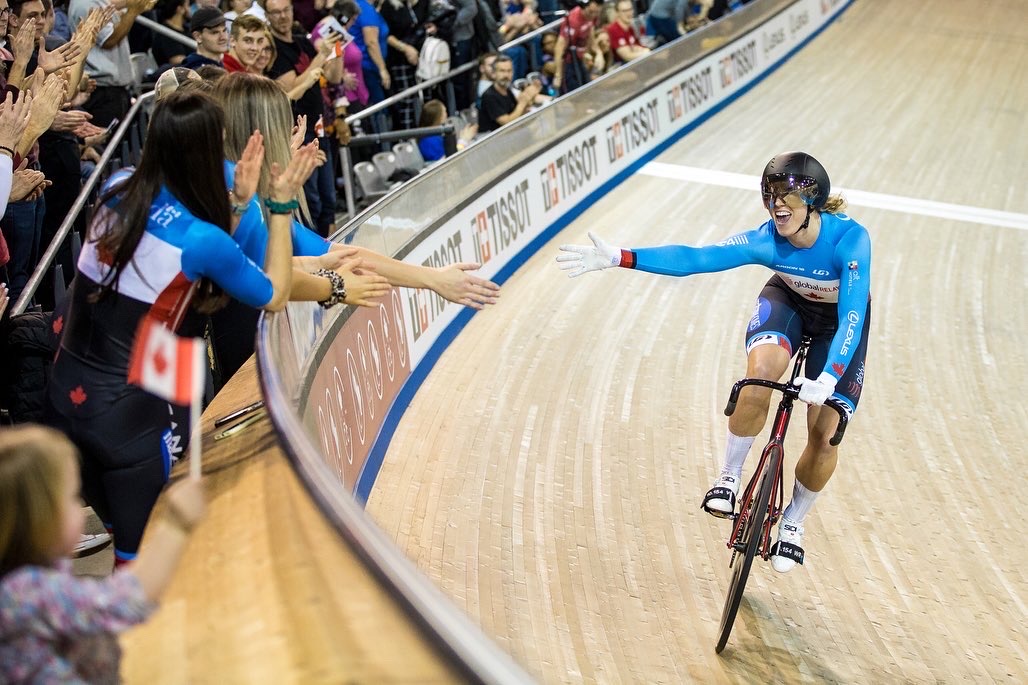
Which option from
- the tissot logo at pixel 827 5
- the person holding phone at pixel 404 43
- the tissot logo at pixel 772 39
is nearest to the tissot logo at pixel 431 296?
the person holding phone at pixel 404 43

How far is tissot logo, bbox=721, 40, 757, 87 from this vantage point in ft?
43.2

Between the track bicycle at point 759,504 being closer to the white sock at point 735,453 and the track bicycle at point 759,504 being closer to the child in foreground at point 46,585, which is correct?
the white sock at point 735,453

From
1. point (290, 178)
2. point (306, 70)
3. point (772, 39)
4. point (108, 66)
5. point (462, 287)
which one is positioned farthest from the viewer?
point (772, 39)

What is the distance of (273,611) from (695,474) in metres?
3.48

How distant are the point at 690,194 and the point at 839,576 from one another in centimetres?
580

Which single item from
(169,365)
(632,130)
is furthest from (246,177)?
(632,130)

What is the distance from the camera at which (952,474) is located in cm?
536

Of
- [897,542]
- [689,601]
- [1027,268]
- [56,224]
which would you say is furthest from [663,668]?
[1027,268]

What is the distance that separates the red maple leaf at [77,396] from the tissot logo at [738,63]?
11577 millimetres

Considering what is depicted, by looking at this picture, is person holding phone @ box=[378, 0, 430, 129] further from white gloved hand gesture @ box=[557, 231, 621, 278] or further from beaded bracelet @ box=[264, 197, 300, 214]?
beaded bracelet @ box=[264, 197, 300, 214]

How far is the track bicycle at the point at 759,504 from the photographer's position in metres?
3.93

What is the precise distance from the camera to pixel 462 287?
343cm

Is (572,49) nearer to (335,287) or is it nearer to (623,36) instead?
(623,36)

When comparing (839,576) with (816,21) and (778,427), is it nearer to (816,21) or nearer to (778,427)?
(778,427)
